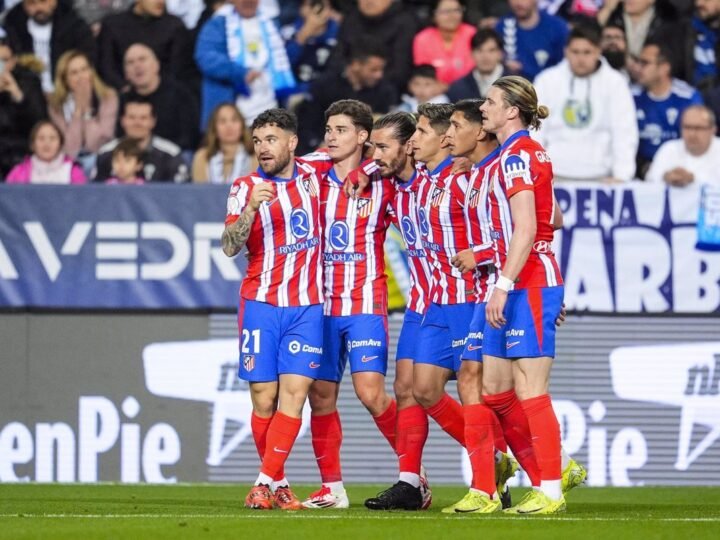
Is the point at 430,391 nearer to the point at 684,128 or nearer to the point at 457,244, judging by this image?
the point at 457,244

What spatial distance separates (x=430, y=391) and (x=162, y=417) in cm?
359

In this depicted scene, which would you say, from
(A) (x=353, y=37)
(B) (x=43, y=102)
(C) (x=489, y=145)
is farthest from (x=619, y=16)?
(C) (x=489, y=145)

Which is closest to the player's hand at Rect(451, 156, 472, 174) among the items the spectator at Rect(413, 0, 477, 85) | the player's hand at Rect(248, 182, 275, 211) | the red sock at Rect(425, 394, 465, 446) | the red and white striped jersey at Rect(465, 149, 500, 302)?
the red and white striped jersey at Rect(465, 149, 500, 302)

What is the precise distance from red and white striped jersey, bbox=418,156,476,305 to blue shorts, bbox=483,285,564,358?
794mm

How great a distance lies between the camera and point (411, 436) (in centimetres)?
862

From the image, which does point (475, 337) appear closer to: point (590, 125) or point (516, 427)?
point (516, 427)

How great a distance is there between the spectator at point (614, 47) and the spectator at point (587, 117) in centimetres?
73

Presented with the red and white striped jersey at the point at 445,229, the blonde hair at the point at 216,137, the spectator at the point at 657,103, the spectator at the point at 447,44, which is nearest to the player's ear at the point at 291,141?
the red and white striped jersey at the point at 445,229

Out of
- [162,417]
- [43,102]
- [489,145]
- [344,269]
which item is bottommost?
[162,417]

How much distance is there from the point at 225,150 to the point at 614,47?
3857 millimetres

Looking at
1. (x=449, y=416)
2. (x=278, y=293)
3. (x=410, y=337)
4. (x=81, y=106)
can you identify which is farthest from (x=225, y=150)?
(x=449, y=416)

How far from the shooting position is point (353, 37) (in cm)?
1390

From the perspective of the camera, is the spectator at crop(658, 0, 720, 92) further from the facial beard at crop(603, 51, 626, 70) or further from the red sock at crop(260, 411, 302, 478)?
the red sock at crop(260, 411, 302, 478)

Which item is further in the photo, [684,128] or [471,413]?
[684,128]
